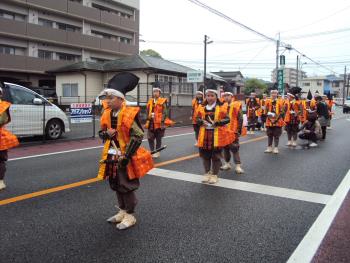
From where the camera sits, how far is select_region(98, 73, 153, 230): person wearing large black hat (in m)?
4.08

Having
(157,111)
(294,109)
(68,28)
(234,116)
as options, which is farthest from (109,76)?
(234,116)

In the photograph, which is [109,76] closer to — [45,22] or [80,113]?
[45,22]

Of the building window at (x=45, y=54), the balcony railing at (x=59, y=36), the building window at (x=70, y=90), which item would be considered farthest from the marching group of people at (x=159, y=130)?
the building window at (x=45, y=54)

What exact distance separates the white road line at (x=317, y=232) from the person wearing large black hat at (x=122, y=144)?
1906 millimetres

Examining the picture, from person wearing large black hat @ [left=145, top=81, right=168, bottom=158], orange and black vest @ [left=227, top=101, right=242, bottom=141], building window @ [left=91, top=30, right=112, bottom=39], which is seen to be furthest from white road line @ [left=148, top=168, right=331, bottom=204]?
building window @ [left=91, top=30, right=112, bottom=39]

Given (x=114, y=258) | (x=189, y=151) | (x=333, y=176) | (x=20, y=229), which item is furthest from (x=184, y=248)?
(x=189, y=151)

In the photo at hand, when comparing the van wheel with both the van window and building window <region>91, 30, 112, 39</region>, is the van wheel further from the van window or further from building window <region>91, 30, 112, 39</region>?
building window <region>91, 30, 112, 39</region>

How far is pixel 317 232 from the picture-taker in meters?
4.23

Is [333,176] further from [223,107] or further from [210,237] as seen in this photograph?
[210,237]

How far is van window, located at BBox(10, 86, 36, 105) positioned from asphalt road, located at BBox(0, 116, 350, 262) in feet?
12.8

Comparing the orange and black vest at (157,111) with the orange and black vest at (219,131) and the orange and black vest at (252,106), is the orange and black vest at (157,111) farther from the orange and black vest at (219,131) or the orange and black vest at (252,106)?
the orange and black vest at (252,106)

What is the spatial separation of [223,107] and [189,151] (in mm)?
4166

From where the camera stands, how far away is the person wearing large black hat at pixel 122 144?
4.08 metres

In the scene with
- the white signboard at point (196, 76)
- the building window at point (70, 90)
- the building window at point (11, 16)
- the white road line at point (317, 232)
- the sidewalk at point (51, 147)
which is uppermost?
the building window at point (11, 16)
